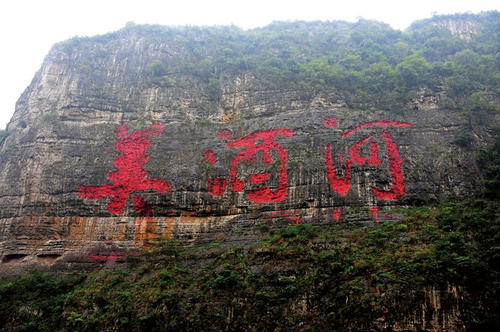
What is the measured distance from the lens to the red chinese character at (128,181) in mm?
18578

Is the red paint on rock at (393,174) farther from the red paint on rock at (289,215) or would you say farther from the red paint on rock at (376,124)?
the red paint on rock at (289,215)

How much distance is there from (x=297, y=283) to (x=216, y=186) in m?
7.82

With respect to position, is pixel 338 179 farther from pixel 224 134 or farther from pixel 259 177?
pixel 224 134

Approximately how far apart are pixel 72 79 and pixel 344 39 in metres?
22.6

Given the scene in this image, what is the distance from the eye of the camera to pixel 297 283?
12641 millimetres

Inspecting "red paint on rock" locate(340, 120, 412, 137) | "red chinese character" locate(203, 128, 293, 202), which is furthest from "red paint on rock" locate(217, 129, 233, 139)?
"red paint on rock" locate(340, 120, 412, 137)

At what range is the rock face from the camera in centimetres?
1719

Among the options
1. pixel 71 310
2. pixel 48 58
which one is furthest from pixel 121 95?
pixel 71 310

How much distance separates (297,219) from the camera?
55.4 feet

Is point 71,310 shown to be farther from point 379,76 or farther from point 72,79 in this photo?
point 379,76

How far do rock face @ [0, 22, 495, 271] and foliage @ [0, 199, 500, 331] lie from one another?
152 centimetres

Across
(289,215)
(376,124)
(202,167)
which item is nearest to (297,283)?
(289,215)

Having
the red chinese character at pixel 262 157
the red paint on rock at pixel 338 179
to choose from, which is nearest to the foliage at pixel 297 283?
the red paint on rock at pixel 338 179

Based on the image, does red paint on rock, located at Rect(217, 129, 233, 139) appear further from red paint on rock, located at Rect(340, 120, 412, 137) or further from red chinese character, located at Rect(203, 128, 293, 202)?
red paint on rock, located at Rect(340, 120, 412, 137)
